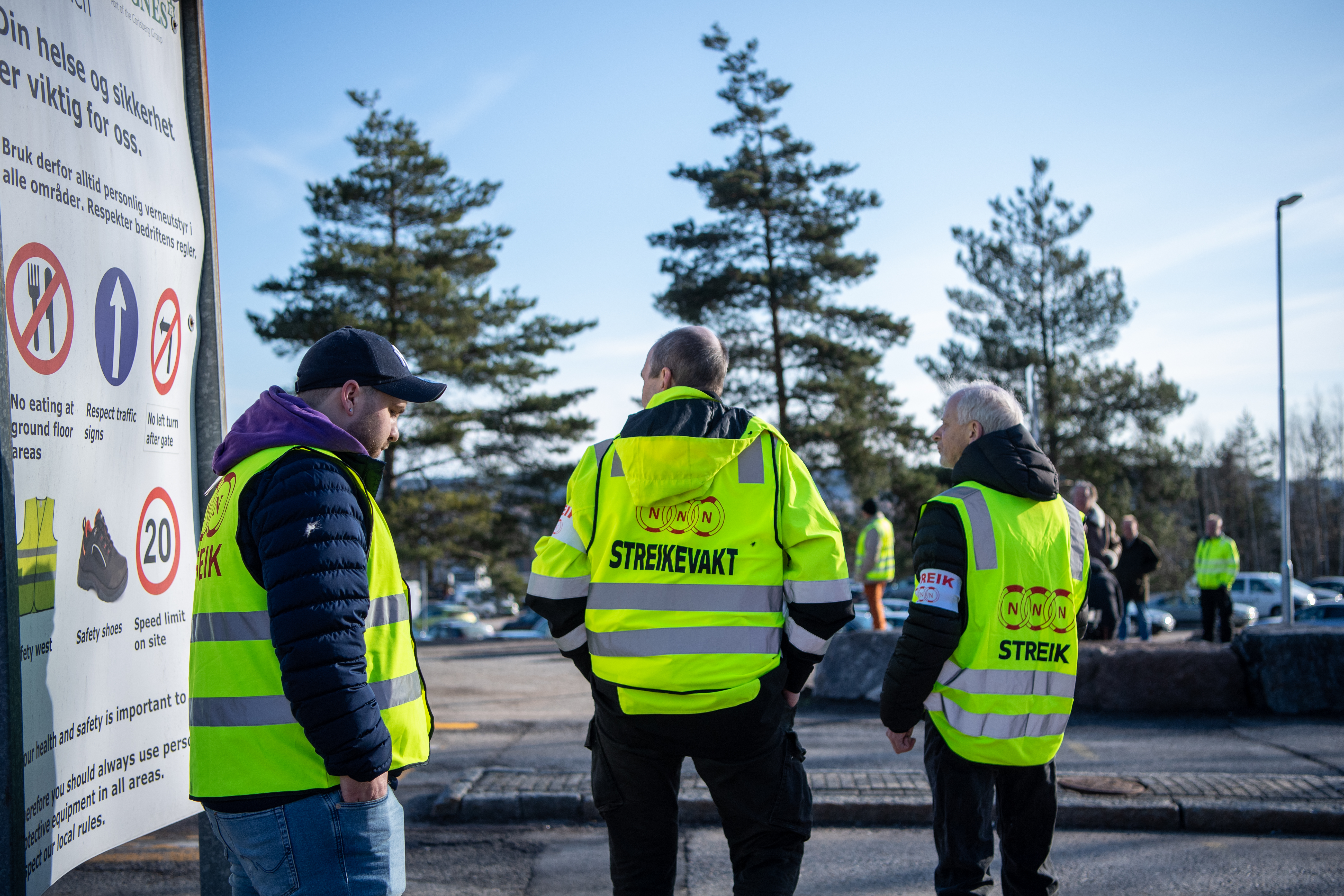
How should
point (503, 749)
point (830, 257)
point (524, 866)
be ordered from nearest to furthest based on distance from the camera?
point (524, 866) → point (503, 749) → point (830, 257)

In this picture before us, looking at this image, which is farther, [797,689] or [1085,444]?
[1085,444]

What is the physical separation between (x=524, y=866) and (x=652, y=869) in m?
2.09

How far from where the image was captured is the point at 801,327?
26281mm

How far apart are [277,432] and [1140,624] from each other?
1293 cm

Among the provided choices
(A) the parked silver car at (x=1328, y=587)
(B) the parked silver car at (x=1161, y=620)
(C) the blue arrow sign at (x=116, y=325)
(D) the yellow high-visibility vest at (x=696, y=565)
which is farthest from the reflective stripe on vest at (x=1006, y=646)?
(A) the parked silver car at (x=1328, y=587)

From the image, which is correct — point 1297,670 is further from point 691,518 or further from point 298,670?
point 298,670

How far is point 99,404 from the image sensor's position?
9.03 ft

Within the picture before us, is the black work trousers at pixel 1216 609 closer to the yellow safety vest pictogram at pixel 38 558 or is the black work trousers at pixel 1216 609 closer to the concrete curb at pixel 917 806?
Answer: the concrete curb at pixel 917 806

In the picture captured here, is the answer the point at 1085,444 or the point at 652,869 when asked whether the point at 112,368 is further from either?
the point at 1085,444

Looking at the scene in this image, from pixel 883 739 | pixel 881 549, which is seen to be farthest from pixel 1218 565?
pixel 883 739

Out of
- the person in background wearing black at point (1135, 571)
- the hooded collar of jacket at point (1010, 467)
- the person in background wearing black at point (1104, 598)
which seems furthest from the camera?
the person in background wearing black at point (1135, 571)

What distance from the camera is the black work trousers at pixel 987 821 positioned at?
2.94m

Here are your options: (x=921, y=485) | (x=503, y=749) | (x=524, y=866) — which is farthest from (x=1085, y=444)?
(x=524, y=866)

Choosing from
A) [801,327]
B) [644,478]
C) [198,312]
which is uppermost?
[801,327]
